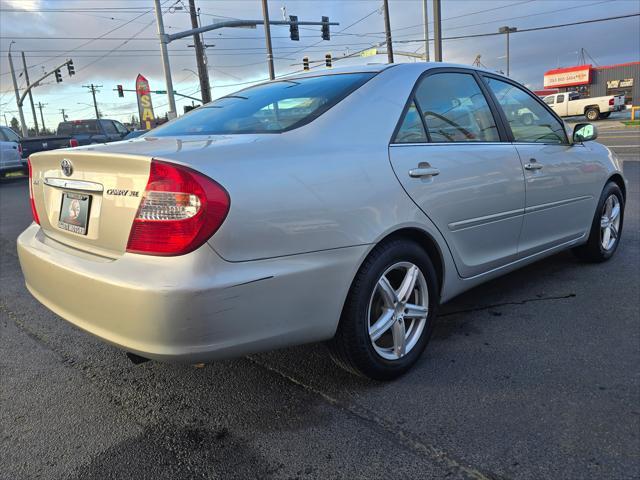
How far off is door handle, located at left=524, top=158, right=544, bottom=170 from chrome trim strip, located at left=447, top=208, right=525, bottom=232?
0.94 feet

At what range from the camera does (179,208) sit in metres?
1.89

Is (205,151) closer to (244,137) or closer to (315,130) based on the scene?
(244,137)

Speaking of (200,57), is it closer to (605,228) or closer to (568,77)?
(605,228)

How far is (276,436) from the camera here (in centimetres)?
218

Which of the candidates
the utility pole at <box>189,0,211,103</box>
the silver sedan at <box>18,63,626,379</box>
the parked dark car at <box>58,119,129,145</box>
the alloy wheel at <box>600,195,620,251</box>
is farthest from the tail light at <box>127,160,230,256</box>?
the utility pole at <box>189,0,211,103</box>

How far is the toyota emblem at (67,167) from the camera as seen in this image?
7.63ft

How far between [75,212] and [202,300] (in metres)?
0.90

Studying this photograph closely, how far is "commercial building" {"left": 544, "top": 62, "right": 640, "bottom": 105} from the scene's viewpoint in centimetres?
5009

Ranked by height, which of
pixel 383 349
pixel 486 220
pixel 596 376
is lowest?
pixel 596 376

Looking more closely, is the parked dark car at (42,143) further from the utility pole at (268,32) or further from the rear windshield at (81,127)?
the utility pole at (268,32)

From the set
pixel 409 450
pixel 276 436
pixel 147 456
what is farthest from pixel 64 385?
pixel 409 450

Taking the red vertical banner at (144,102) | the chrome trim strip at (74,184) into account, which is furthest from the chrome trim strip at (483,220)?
the red vertical banner at (144,102)

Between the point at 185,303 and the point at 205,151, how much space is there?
23.9 inches

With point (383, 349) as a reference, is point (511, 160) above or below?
above
